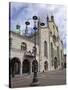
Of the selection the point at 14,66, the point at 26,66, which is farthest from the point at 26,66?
the point at 14,66

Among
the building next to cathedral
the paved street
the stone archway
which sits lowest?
the paved street

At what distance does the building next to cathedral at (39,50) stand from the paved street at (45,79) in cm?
4

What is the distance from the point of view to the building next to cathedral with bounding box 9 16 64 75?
2.26 metres

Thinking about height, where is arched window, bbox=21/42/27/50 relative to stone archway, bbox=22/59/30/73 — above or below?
above

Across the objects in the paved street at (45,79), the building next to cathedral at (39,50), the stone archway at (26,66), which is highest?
the building next to cathedral at (39,50)

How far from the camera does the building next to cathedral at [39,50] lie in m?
2.26

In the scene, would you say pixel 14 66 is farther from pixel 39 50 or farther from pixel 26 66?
pixel 39 50

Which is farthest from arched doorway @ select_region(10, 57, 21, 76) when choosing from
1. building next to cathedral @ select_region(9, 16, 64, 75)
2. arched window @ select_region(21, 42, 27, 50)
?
arched window @ select_region(21, 42, 27, 50)

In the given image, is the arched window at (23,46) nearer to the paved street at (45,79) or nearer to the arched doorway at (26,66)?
the arched doorway at (26,66)

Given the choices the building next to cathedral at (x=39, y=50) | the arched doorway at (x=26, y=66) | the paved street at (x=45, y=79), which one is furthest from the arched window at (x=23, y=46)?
the paved street at (x=45, y=79)

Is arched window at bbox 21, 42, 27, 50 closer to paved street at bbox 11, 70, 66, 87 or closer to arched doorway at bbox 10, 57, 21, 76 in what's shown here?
arched doorway at bbox 10, 57, 21, 76

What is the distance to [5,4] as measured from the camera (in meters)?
2.25

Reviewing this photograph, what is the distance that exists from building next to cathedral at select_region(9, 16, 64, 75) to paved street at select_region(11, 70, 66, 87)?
44mm

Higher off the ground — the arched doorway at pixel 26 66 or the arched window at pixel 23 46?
the arched window at pixel 23 46
